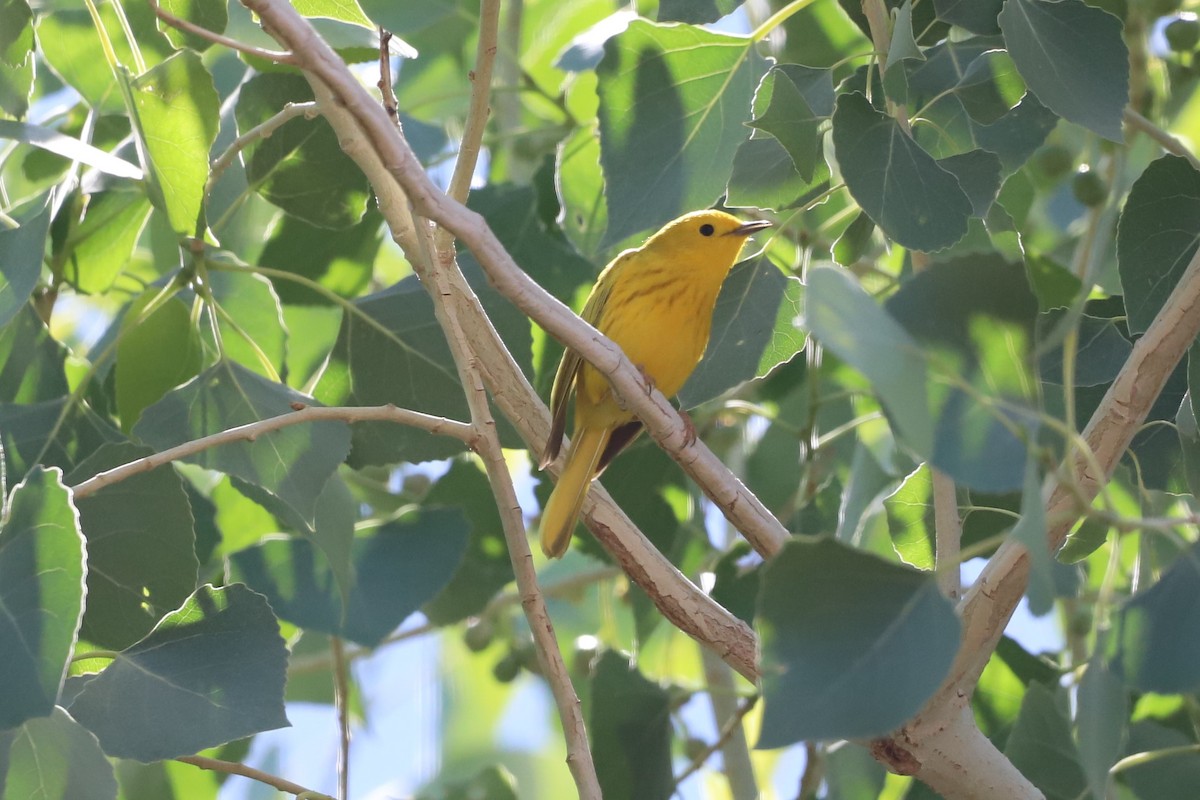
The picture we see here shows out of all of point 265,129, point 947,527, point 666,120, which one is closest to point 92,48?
point 265,129

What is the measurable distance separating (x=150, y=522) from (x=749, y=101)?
1.08 meters

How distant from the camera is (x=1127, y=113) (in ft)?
6.51

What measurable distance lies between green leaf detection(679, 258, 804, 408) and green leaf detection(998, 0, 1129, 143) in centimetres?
54

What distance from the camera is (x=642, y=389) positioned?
1906 mm

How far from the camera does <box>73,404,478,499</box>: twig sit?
1655 millimetres

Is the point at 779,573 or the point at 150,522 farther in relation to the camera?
the point at 150,522

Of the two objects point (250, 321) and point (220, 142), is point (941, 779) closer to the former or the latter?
point (250, 321)

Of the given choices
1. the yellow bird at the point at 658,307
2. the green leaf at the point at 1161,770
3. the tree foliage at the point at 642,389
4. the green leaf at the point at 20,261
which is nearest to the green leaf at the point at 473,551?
the tree foliage at the point at 642,389

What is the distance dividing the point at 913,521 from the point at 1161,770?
20.3 inches

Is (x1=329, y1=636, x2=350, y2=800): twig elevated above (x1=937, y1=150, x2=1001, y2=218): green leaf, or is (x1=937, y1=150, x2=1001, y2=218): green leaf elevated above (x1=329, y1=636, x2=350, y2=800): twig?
(x1=937, y1=150, x2=1001, y2=218): green leaf

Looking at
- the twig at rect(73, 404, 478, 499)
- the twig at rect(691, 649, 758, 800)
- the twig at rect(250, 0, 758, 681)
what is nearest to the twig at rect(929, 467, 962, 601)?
the twig at rect(250, 0, 758, 681)

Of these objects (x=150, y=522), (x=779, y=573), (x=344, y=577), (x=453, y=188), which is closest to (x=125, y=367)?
(x=150, y=522)

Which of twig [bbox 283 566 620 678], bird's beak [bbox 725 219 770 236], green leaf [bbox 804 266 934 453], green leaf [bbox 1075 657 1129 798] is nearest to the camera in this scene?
green leaf [bbox 804 266 934 453]

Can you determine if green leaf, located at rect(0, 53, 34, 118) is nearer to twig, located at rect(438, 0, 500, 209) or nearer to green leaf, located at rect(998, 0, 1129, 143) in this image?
twig, located at rect(438, 0, 500, 209)
